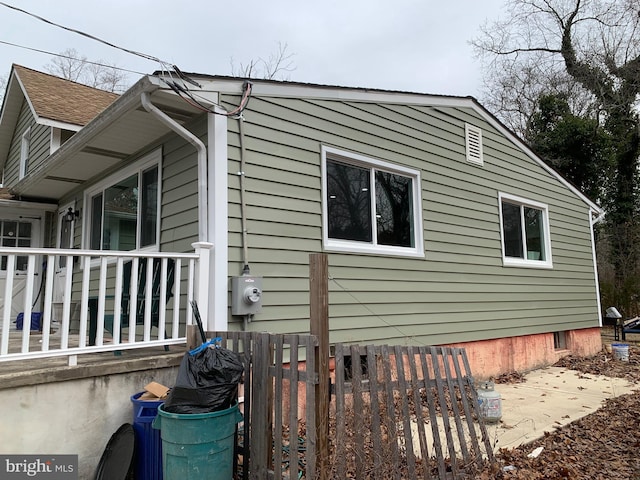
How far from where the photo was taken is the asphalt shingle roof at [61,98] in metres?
8.49

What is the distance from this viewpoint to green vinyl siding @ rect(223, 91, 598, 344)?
15.4 ft

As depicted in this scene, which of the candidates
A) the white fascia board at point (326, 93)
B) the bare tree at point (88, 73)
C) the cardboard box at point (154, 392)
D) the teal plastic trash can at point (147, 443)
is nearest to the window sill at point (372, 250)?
the white fascia board at point (326, 93)

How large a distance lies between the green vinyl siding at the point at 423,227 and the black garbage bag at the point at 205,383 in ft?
4.65

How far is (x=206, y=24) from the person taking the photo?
11.4 m

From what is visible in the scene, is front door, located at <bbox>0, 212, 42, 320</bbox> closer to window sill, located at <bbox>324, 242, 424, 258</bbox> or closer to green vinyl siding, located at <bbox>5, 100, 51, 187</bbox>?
green vinyl siding, located at <bbox>5, 100, 51, 187</bbox>

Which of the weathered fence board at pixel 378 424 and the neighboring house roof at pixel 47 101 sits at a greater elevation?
the neighboring house roof at pixel 47 101

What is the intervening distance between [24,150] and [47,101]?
2067 mm

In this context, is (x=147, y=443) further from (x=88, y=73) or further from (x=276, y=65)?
(x=88, y=73)

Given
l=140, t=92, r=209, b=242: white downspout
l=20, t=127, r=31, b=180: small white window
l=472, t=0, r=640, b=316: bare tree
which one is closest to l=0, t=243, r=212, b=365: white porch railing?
l=140, t=92, r=209, b=242: white downspout

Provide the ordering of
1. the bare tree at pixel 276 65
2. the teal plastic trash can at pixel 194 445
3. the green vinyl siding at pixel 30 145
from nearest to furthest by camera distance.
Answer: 1. the teal plastic trash can at pixel 194 445
2. the green vinyl siding at pixel 30 145
3. the bare tree at pixel 276 65

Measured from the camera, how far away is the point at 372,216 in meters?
5.76

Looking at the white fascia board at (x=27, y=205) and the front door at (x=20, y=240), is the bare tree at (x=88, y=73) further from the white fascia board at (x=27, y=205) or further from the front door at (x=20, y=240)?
the white fascia board at (x=27, y=205)

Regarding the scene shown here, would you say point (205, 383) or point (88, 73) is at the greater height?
point (88, 73)

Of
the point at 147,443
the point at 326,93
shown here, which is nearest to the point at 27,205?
the point at 326,93
